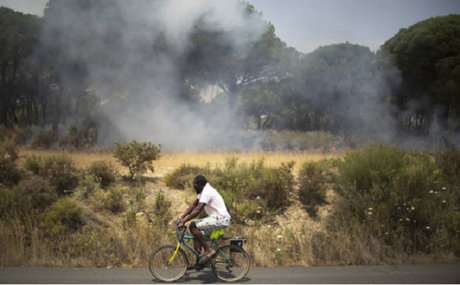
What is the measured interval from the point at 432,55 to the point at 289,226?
1991 cm

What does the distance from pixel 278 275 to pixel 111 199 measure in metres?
4.92

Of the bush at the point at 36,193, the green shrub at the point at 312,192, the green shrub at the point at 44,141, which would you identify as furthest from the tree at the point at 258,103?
the bush at the point at 36,193

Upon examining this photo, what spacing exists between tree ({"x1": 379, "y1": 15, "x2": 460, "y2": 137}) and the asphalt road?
779 inches

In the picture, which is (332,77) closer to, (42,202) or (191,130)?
(191,130)

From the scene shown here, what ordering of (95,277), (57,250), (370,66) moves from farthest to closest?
(370,66), (57,250), (95,277)

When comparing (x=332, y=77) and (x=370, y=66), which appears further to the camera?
(x=332, y=77)

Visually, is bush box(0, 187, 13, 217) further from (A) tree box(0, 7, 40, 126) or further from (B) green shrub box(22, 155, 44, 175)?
(A) tree box(0, 7, 40, 126)

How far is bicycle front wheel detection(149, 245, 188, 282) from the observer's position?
6.56m

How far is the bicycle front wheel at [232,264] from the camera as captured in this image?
6.59 metres

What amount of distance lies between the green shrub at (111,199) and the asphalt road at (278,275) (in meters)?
2.79

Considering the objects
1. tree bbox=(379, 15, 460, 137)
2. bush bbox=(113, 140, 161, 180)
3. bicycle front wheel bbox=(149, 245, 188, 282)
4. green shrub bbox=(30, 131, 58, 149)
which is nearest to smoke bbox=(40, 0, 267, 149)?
green shrub bbox=(30, 131, 58, 149)

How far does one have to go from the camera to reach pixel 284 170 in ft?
40.2

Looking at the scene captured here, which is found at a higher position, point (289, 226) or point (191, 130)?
point (191, 130)

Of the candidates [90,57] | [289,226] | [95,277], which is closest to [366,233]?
[289,226]
